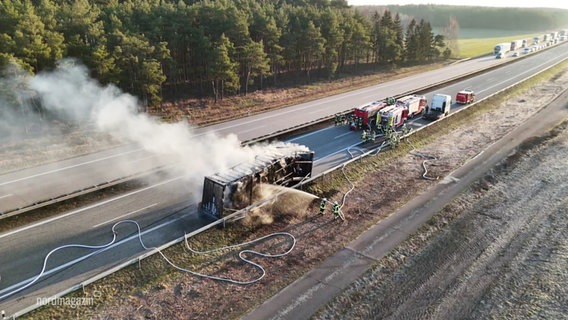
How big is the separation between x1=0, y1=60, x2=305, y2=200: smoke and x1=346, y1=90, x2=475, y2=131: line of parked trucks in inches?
421

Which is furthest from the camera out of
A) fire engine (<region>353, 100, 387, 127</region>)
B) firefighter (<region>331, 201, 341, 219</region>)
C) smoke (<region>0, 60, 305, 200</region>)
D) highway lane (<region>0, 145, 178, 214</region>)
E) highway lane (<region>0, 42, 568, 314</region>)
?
fire engine (<region>353, 100, 387, 127</region>)

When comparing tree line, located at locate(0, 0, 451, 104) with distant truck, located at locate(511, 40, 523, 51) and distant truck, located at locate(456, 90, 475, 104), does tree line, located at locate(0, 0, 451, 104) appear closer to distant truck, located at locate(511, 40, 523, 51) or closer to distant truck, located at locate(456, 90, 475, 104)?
distant truck, located at locate(456, 90, 475, 104)

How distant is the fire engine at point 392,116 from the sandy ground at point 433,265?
7.97 metres

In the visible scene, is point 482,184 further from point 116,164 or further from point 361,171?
point 116,164

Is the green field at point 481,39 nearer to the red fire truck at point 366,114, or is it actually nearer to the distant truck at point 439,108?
the distant truck at point 439,108

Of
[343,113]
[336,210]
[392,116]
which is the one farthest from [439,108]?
[336,210]

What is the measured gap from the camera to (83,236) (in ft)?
58.1

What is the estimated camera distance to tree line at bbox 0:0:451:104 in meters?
33.1

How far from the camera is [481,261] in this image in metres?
16.9

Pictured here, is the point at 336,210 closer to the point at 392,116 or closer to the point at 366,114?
the point at 392,116

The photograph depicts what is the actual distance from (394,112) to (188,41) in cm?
2590
